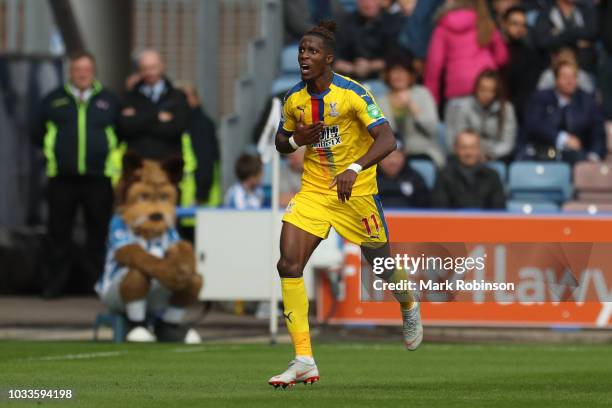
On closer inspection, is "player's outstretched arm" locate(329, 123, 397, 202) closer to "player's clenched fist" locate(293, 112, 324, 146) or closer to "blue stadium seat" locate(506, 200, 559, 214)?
"player's clenched fist" locate(293, 112, 324, 146)

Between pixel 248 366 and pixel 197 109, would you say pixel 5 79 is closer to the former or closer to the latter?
pixel 197 109

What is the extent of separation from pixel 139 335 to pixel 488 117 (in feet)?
17.5

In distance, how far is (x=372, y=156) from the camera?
10.3 metres

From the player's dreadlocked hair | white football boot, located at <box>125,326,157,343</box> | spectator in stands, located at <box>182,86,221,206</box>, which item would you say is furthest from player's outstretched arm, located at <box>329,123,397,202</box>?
spectator in stands, located at <box>182,86,221,206</box>

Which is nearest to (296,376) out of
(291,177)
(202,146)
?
(291,177)

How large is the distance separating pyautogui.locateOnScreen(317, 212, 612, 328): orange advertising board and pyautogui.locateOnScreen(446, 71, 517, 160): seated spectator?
249 cm

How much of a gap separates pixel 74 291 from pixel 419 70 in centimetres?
458

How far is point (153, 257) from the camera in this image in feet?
49.7

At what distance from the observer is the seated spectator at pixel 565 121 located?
18953mm

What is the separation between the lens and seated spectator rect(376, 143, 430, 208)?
706 inches

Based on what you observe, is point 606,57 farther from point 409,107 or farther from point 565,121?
point 409,107

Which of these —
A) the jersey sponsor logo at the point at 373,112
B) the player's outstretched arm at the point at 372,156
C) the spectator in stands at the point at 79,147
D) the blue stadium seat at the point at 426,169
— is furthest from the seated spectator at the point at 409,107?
the player's outstretched arm at the point at 372,156

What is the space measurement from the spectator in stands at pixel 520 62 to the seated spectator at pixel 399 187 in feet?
7.30

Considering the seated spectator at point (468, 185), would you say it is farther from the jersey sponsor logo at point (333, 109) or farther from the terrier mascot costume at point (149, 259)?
the jersey sponsor logo at point (333, 109)
